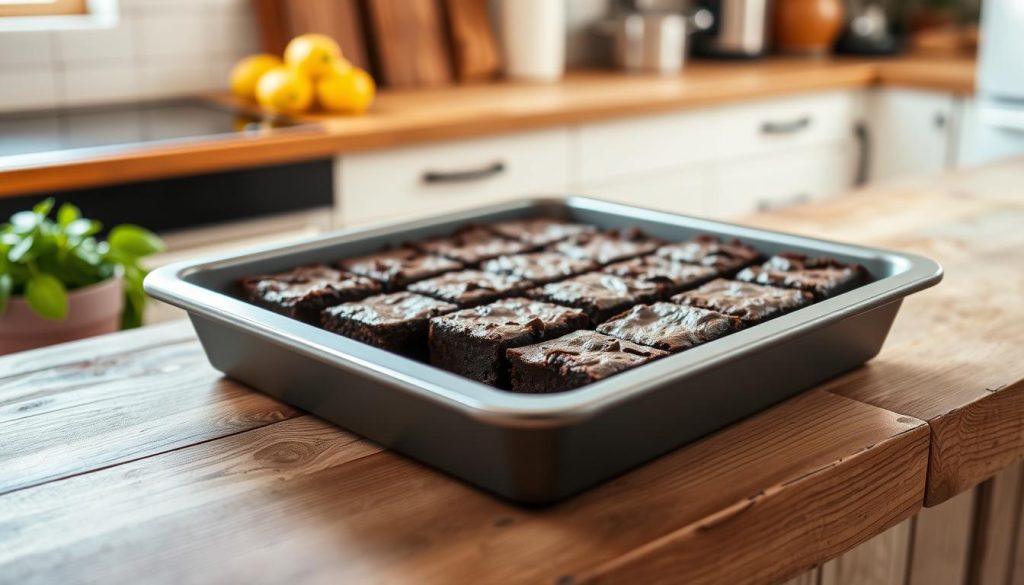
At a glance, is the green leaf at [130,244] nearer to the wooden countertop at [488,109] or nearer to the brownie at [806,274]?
the wooden countertop at [488,109]

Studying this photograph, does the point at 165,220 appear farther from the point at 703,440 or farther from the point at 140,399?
the point at 703,440

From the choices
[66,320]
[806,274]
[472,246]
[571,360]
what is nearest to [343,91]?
[66,320]

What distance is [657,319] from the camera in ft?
3.01

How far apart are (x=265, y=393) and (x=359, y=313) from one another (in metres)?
0.12

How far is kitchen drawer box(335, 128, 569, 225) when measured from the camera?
2.27 m

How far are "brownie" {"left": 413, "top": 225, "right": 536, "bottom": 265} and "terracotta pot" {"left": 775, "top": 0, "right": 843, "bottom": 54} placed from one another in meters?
2.69

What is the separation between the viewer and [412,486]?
0.78 m

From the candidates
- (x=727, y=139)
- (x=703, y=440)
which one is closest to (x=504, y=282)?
(x=703, y=440)

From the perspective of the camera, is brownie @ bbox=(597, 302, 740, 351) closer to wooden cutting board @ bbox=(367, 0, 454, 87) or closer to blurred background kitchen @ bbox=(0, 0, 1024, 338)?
blurred background kitchen @ bbox=(0, 0, 1024, 338)

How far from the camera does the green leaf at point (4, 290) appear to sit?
122cm

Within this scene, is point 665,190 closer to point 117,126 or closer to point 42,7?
point 117,126

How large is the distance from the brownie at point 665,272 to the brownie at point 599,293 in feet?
0.04

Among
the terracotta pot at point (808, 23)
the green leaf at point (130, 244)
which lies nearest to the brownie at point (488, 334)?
the green leaf at point (130, 244)

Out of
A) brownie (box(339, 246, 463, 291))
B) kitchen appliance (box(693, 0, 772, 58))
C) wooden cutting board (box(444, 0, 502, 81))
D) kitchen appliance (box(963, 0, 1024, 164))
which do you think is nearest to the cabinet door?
kitchen appliance (box(963, 0, 1024, 164))
